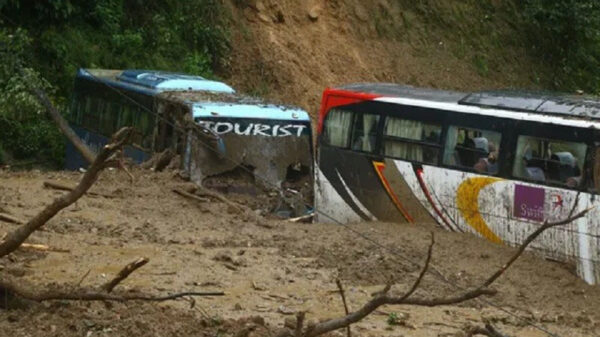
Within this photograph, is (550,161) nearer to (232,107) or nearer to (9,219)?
(232,107)

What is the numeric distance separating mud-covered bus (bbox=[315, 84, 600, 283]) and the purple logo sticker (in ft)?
0.04

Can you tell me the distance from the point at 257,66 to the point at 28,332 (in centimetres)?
1986

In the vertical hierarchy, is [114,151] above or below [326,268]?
above

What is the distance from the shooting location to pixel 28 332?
8.35 meters

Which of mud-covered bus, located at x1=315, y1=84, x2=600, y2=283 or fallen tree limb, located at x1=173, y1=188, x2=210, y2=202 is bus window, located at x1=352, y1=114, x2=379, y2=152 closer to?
mud-covered bus, located at x1=315, y1=84, x2=600, y2=283

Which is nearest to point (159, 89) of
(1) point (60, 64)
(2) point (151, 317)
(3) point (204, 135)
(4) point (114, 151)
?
(3) point (204, 135)

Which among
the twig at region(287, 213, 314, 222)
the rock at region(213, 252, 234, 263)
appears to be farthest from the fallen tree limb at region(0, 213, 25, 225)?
the twig at region(287, 213, 314, 222)

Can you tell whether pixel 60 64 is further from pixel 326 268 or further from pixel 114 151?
pixel 114 151

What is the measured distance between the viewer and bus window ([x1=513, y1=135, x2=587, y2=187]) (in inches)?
578

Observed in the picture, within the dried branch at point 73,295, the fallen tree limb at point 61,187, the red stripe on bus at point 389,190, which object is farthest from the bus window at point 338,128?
the dried branch at point 73,295

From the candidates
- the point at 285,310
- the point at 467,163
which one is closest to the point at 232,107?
the point at 467,163

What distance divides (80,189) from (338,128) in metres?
9.92

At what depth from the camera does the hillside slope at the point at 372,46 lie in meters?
28.0

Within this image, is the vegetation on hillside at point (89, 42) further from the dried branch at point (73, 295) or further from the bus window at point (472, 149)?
the dried branch at point (73, 295)
